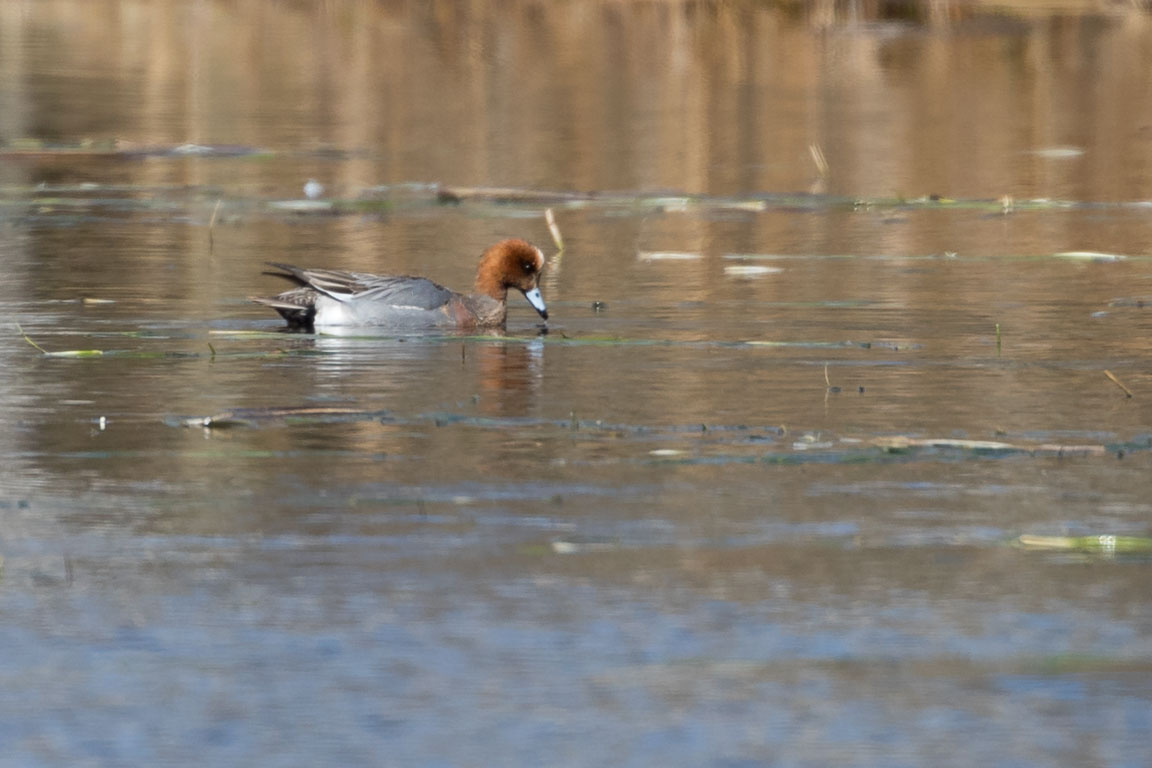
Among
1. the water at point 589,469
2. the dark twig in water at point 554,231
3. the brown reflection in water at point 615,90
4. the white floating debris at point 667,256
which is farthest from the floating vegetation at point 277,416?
the brown reflection in water at point 615,90

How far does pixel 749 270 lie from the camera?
12586 millimetres

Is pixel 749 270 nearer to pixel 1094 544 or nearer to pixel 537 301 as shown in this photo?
pixel 537 301

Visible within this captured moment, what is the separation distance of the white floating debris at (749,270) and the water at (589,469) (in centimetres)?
7

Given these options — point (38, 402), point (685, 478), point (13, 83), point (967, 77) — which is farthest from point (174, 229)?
point (967, 77)

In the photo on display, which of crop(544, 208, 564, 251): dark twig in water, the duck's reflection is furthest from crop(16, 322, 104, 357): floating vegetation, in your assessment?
crop(544, 208, 564, 251): dark twig in water

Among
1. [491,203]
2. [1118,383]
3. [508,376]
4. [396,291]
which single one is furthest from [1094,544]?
[491,203]

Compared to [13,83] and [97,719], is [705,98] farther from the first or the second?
[97,719]

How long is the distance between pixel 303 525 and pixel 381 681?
1406mm

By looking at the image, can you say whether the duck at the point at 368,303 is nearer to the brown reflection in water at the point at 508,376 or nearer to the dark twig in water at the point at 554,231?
the brown reflection in water at the point at 508,376

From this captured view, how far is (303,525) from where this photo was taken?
21.3 feet

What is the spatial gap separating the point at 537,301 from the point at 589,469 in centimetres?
385

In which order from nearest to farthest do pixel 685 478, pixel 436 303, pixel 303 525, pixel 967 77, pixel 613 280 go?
pixel 303 525 < pixel 685 478 < pixel 436 303 < pixel 613 280 < pixel 967 77

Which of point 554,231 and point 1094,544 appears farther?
point 554,231

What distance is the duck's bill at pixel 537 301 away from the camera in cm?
1097
